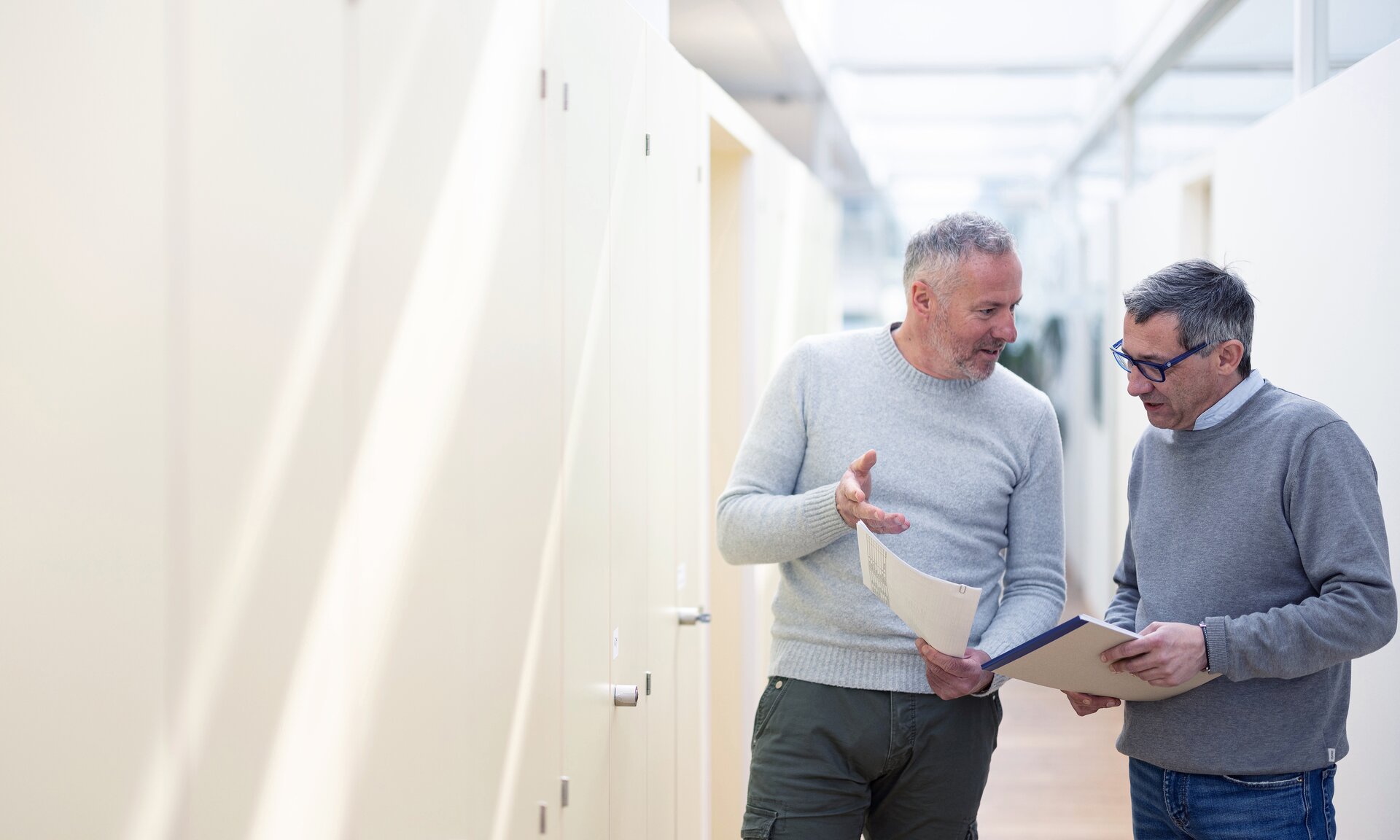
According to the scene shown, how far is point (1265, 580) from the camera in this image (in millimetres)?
1891

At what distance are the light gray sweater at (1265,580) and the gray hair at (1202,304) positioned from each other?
0.12 meters

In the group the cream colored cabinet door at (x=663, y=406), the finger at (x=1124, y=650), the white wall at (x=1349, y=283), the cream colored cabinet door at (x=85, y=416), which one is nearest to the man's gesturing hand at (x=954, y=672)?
the finger at (x=1124, y=650)

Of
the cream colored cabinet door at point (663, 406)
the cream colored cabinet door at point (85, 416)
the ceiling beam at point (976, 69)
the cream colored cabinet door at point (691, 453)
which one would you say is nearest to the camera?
the cream colored cabinet door at point (85, 416)

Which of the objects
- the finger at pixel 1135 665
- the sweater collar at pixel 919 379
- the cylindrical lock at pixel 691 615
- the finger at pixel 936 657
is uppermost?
the sweater collar at pixel 919 379

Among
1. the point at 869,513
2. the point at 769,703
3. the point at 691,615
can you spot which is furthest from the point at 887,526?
the point at 691,615

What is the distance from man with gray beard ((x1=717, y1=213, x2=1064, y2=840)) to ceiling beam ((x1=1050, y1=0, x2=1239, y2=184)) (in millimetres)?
3660

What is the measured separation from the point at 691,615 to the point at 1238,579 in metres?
1.57

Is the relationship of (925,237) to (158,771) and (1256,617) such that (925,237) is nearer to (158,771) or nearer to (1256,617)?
(1256,617)

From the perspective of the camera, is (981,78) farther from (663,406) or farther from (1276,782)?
(1276,782)

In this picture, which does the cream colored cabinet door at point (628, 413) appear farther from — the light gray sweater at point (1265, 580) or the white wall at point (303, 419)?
the light gray sweater at point (1265, 580)

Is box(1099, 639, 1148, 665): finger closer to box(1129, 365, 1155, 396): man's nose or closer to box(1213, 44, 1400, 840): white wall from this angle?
box(1129, 365, 1155, 396): man's nose

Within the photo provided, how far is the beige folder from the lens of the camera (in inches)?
70.6

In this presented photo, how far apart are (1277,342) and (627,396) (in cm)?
244

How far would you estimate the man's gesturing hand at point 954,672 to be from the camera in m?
2.00
